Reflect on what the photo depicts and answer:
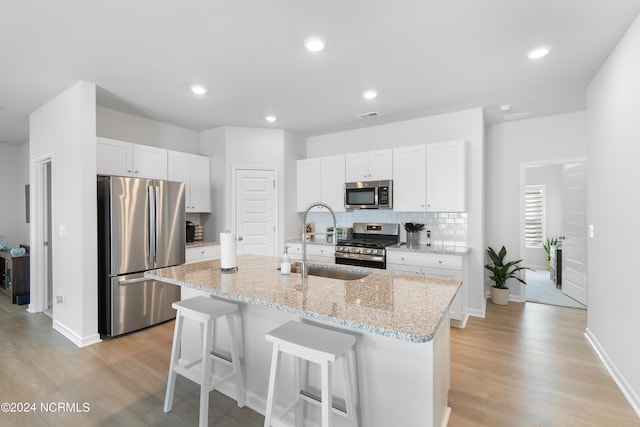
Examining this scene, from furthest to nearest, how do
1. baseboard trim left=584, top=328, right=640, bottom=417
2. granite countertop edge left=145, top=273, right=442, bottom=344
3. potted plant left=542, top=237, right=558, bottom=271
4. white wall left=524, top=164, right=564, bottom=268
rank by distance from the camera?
1. white wall left=524, top=164, right=564, bottom=268
2. potted plant left=542, top=237, right=558, bottom=271
3. baseboard trim left=584, top=328, right=640, bottom=417
4. granite countertop edge left=145, top=273, right=442, bottom=344

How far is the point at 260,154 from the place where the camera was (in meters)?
4.79

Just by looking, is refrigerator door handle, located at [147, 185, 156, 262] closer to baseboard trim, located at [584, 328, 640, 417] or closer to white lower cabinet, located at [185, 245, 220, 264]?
white lower cabinet, located at [185, 245, 220, 264]

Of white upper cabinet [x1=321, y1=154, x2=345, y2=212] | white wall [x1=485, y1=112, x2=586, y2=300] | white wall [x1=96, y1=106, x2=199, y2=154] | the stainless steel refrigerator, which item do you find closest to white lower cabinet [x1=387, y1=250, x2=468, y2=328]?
white upper cabinet [x1=321, y1=154, x2=345, y2=212]

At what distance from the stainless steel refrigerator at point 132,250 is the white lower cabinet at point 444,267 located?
2.87 metres

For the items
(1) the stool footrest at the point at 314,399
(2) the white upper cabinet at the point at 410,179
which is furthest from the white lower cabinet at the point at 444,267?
(1) the stool footrest at the point at 314,399

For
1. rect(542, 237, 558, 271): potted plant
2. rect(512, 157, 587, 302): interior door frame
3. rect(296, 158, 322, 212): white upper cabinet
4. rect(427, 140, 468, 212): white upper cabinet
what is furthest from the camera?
rect(542, 237, 558, 271): potted plant

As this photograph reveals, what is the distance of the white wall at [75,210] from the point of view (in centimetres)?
306

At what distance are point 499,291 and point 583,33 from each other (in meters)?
3.24

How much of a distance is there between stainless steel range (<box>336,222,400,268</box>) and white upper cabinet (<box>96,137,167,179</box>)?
8.93 ft

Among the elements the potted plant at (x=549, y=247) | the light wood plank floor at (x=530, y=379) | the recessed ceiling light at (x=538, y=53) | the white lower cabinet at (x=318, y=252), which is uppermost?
the recessed ceiling light at (x=538, y=53)

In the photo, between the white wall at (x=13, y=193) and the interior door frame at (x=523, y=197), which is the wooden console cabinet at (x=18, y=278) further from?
the interior door frame at (x=523, y=197)

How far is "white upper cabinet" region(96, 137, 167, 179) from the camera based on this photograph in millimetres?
3537

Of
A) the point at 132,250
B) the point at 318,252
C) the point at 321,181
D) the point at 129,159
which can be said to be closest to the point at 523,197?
the point at 321,181

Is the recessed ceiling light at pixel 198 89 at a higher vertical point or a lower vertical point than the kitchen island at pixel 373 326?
higher
